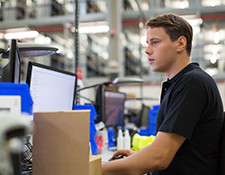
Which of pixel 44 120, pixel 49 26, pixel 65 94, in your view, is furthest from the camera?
pixel 49 26

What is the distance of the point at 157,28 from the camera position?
1.16 m

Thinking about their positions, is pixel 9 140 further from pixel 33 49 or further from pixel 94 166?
pixel 33 49

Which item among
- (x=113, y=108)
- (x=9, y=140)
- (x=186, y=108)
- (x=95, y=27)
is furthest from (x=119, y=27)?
(x=9, y=140)

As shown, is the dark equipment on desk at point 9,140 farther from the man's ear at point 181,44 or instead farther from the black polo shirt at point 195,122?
the man's ear at point 181,44

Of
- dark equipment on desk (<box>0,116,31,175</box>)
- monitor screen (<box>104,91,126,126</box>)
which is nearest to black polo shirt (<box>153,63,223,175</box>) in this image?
dark equipment on desk (<box>0,116,31,175</box>)

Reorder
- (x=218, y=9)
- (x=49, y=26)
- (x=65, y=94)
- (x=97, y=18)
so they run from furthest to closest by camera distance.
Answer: (x=49, y=26)
(x=97, y=18)
(x=218, y=9)
(x=65, y=94)

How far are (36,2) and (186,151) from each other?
775cm

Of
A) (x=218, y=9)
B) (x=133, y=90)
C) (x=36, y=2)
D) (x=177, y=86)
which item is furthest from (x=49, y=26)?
(x=177, y=86)

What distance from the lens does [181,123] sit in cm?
89

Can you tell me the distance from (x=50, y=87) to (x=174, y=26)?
0.67m

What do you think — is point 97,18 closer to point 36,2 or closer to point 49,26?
point 49,26

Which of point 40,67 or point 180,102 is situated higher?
point 40,67

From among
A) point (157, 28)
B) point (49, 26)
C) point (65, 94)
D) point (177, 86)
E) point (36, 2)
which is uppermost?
point (36, 2)

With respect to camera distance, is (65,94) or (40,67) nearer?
(40,67)
